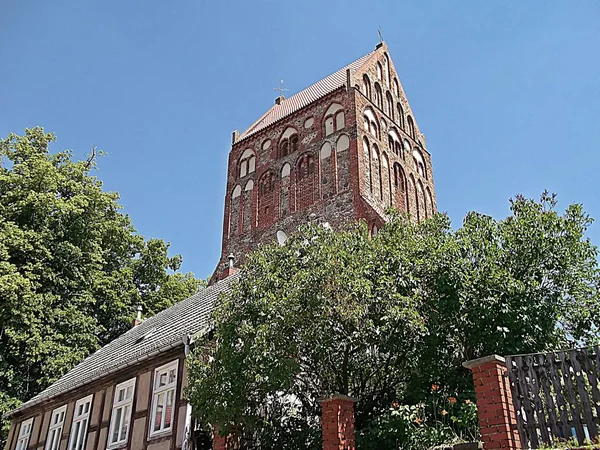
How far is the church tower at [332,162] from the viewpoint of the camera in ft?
90.2

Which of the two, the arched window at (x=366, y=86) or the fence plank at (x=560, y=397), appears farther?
the arched window at (x=366, y=86)

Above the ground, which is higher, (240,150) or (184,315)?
(240,150)

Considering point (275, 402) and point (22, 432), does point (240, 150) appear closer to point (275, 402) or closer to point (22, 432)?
point (22, 432)

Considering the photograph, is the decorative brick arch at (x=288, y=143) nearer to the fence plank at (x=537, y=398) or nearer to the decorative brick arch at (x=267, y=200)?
the decorative brick arch at (x=267, y=200)

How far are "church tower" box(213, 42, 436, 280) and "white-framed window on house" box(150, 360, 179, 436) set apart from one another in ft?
43.5

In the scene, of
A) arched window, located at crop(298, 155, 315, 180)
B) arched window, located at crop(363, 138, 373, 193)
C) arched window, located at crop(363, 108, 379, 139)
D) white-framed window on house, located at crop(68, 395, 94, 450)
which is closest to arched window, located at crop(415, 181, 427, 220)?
arched window, located at crop(363, 108, 379, 139)

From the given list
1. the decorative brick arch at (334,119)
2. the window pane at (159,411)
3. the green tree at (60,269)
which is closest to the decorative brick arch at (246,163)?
the decorative brick arch at (334,119)

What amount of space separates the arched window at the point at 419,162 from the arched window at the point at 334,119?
523 cm

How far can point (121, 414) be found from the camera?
13570mm

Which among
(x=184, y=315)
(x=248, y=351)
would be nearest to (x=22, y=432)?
(x=184, y=315)

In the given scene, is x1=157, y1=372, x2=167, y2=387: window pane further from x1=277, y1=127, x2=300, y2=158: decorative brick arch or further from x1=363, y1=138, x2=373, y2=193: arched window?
x1=277, y1=127, x2=300, y2=158: decorative brick arch

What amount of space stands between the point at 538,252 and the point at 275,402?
5.03 m

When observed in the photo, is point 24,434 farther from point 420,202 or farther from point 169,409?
point 420,202

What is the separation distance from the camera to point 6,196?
23.7 meters
